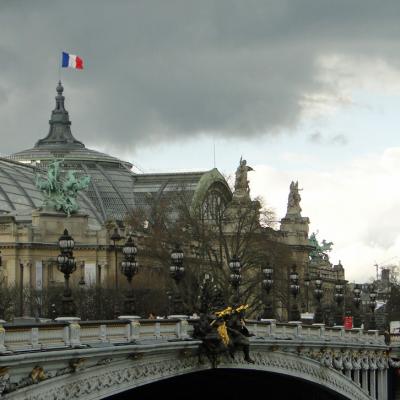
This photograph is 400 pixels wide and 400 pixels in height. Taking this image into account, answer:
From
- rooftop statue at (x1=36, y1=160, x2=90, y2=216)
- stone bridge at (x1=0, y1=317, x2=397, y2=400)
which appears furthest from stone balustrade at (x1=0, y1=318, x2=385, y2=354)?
rooftop statue at (x1=36, y1=160, x2=90, y2=216)

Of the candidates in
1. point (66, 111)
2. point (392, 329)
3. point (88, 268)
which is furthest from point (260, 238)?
point (66, 111)

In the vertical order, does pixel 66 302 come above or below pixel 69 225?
below

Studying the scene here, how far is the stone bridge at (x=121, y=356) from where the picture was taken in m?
34.0

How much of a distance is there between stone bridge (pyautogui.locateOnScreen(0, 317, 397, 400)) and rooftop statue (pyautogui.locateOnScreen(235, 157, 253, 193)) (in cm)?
9328

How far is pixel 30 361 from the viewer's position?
33469 mm

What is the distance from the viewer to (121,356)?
130 ft

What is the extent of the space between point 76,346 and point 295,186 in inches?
5898

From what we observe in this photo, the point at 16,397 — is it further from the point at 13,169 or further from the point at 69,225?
the point at 13,169

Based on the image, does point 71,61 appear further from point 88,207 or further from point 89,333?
point 89,333

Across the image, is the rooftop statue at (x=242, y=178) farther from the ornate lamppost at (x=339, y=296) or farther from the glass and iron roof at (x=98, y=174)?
the ornate lamppost at (x=339, y=296)

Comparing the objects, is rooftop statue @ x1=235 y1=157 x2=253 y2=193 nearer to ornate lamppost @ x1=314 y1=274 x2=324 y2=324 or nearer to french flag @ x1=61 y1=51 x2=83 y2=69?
french flag @ x1=61 y1=51 x2=83 y2=69

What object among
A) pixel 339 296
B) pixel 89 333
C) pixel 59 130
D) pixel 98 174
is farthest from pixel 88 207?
pixel 89 333

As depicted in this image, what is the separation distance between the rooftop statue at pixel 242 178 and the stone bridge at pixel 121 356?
306ft

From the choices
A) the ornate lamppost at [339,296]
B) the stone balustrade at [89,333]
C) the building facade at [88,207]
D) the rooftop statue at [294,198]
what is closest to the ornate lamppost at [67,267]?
the stone balustrade at [89,333]
